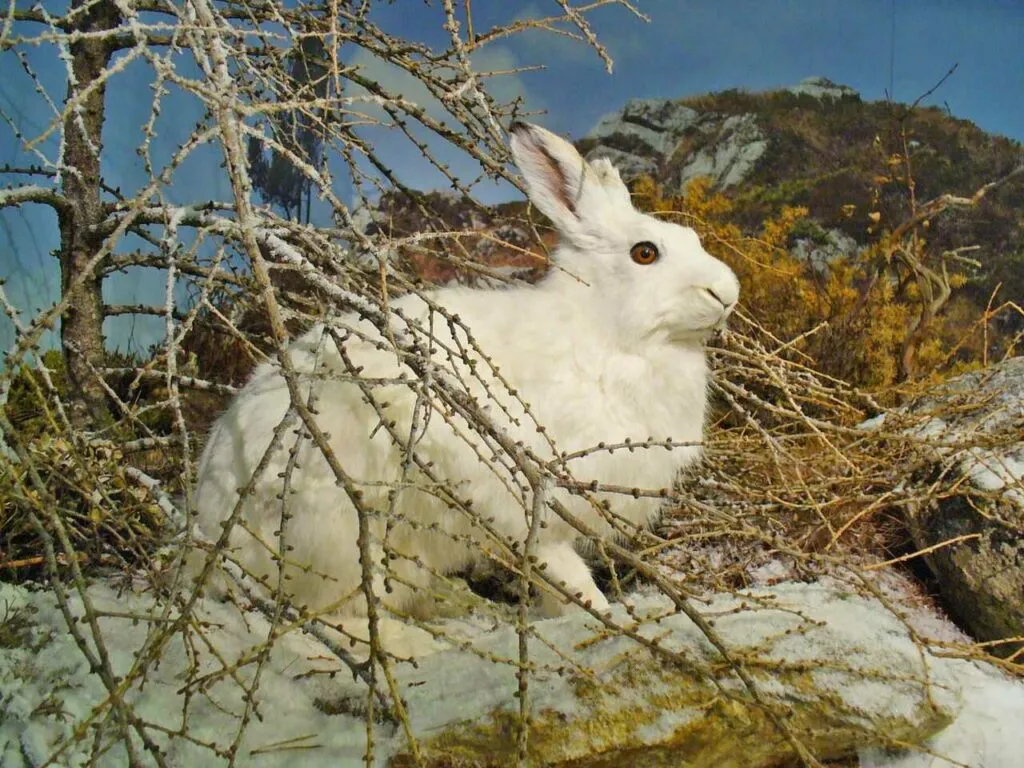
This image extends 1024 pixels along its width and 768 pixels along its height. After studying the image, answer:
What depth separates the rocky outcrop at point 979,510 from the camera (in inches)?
102

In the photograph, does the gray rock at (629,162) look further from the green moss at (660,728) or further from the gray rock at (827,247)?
the green moss at (660,728)

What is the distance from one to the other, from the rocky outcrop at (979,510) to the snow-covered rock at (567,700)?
0.63 m

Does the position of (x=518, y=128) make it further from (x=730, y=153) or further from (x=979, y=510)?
(x=730, y=153)

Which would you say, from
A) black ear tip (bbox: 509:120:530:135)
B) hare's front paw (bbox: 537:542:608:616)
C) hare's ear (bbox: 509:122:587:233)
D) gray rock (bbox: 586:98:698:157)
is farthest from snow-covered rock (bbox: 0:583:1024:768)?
gray rock (bbox: 586:98:698:157)

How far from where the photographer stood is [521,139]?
255 centimetres

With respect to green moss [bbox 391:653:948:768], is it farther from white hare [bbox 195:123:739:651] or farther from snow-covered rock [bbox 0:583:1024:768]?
white hare [bbox 195:123:739:651]

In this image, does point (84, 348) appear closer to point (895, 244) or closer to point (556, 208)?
point (556, 208)

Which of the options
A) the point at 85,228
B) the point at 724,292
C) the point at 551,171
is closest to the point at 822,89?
the point at 551,171

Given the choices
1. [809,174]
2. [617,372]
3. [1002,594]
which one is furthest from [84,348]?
[809,174]

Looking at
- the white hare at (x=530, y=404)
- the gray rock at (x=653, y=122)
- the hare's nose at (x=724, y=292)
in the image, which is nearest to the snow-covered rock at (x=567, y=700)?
the white hare at (x=530, y=404)

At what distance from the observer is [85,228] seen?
2.75m

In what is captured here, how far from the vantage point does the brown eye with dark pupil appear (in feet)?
8.12

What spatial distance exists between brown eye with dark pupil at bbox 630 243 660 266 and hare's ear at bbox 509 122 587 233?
232 mm

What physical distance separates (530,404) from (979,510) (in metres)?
1.52
